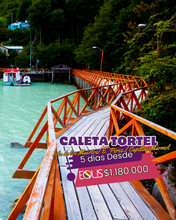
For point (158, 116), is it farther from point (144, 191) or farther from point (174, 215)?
point (174, 215)

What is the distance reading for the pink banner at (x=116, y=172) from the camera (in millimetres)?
3119

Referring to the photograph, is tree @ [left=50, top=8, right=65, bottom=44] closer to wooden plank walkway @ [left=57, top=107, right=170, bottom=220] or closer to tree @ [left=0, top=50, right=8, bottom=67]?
tree @ [left=0, top=50, right=8, bottom=67]

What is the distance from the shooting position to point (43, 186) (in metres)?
1.66

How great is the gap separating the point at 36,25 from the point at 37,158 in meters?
58.5

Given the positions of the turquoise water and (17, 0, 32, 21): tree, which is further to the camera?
(17, 0, 32, 21): tree

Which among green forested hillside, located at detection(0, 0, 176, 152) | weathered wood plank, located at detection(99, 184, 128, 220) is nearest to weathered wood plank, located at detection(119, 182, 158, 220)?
weathered wood plank, located at detection(99, 184, 128, 220)

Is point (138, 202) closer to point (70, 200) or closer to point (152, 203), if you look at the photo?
point (152, 203)

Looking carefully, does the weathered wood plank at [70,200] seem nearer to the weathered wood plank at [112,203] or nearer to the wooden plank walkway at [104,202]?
the wooden plank walkway at [104,202]

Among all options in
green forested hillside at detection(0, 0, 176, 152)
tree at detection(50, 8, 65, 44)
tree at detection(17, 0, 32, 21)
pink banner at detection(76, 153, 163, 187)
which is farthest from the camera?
tree at detection(17, 0, 32, 21)

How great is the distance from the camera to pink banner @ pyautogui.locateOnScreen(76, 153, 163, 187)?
312 centimetres

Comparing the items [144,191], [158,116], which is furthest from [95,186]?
[158,116]

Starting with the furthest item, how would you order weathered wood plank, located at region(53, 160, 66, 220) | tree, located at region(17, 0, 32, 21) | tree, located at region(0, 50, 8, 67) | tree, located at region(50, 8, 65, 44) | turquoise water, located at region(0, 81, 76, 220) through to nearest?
1. tree, located at region(17, 0, 32, 21)
2. tree, located at region(50, 8, 65, 44)
3. tree, located at region(0, 50, 8, 67)
4. turquoise water, located at region(0, 81, 76, 220)
5. weathered wood plank, located at region(53, 160, 66, 220)

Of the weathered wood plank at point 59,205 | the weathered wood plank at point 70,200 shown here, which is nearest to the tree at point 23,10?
the weathered wood plank at point 70,200

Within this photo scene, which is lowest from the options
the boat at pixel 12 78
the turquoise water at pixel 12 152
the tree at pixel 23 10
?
the turquoise water at pixel 12 152
